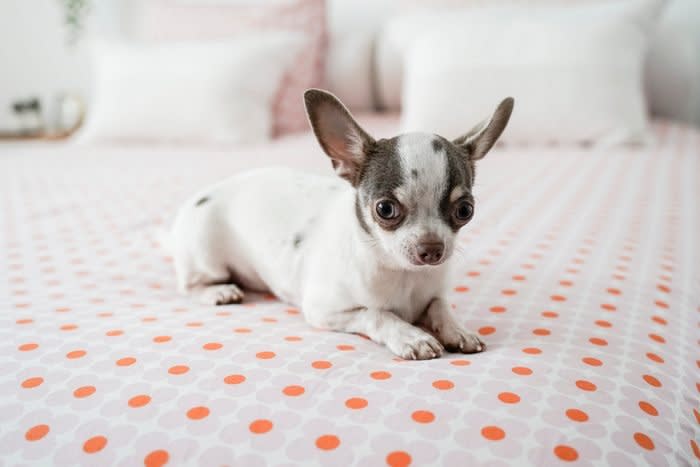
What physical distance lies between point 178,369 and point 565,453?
46 cm

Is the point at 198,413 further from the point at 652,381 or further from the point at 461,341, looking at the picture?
the point at 652,381

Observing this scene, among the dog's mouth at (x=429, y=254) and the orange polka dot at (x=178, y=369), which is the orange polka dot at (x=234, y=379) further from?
the dog's mouth at (x=429, y=254)

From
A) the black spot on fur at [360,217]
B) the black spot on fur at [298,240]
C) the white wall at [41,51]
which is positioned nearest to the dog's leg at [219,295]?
the black spot on fur at [298,240]

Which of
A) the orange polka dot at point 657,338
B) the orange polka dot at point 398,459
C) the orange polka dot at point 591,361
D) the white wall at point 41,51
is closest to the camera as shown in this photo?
the orange polka dot at point 398,459

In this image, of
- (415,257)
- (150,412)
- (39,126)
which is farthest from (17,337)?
(39,126)

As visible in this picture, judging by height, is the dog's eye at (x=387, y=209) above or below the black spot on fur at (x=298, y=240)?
above

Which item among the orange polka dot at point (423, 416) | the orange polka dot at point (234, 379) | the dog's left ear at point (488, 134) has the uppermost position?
the dog's left ear at point (488, 134)

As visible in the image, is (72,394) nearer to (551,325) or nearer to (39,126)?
(551,325)

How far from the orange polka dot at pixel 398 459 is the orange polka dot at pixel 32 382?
17.2 inches

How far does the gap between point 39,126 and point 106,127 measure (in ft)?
3.87

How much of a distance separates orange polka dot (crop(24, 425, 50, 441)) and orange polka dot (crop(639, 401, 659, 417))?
0.66m

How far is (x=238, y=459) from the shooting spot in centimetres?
61

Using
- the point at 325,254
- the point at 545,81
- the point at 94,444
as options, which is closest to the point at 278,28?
the point at 545,81

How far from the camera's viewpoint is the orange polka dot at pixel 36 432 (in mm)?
637
